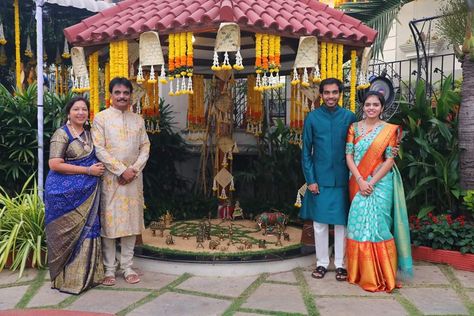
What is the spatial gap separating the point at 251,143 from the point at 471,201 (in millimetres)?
3693

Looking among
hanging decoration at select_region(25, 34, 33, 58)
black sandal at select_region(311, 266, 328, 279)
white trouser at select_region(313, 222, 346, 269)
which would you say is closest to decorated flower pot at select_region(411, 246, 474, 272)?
white trouser at select_region(313, 222, 346, 269)

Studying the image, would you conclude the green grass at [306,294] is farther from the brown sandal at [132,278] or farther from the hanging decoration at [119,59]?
the hanging decoration at [119,59]

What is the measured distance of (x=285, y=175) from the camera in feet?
22.0

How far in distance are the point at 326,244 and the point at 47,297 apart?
2424 mm

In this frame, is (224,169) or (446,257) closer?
(446,257)

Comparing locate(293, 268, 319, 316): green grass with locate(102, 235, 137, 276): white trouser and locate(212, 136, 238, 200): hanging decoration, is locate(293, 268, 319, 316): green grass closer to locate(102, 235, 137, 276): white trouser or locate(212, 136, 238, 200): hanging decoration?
locate(102, 235, 137, 276): white trouser

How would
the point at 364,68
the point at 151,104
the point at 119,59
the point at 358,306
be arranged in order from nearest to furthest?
the point at 358,306 → the point at 119,59 → the point at 364,68 → the point at 151,104

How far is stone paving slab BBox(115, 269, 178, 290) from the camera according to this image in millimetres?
4168

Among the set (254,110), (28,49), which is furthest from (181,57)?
(28,49)

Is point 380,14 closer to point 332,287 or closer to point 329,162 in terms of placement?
point 329,162

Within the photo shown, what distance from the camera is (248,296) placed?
3920 mm

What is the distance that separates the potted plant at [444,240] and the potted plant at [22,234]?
147 inches

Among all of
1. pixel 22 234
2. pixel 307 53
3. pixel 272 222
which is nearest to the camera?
pixel 307 53

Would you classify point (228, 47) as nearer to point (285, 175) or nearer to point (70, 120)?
point (70, 120)
